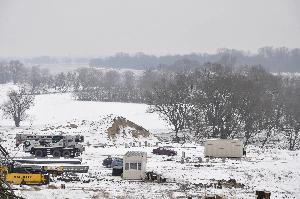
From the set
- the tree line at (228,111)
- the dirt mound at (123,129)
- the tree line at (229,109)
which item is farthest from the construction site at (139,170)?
the tree line at (229,109)

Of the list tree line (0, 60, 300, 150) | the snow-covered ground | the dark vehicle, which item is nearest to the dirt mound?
the snow-covered ground

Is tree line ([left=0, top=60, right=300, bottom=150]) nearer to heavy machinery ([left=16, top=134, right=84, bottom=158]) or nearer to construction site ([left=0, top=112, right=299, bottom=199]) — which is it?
construction site ([left=0, top=112, right=299, bottom=199])

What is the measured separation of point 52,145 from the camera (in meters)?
46.6

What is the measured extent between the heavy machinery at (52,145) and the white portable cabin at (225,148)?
1265cm

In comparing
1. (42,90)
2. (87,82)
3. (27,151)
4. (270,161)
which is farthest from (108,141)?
(87,82)

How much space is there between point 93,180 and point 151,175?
431 cm

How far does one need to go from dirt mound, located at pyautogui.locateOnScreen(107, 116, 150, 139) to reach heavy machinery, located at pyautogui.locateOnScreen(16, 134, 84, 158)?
1418cm

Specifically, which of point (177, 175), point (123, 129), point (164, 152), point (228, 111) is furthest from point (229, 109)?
point (177, 175)

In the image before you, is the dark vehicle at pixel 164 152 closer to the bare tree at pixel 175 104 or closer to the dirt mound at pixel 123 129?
the dirt mound at pixel 123 129

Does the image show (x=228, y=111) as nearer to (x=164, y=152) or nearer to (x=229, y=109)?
(x=229, y=109)

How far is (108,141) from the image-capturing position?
2340 inches

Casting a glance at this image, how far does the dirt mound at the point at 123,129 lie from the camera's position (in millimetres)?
61969

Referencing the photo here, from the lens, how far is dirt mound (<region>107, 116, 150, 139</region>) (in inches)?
2440

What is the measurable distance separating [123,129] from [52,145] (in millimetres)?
17618
